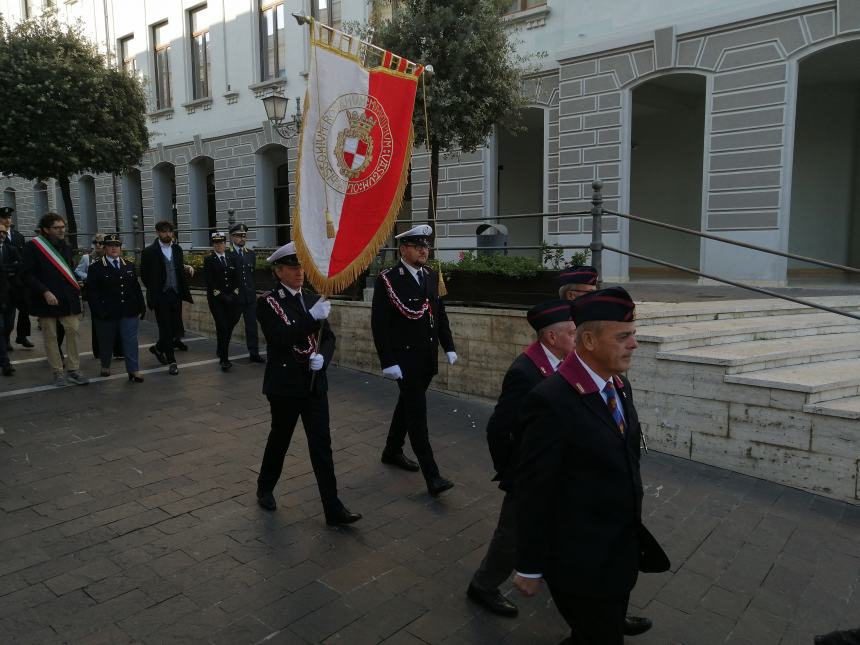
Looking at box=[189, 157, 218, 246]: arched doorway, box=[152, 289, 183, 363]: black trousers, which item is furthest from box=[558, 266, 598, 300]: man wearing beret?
box=[189, 157, 218, 246]: arched doorway

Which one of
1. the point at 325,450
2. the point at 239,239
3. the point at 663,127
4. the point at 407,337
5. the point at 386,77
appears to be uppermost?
the point at 663,127

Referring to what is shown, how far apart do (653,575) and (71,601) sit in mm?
3076

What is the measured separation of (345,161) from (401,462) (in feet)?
8.02

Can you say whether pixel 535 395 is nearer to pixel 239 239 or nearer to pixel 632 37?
pixel 239 239

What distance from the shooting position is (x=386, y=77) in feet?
14.0

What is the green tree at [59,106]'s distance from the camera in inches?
558

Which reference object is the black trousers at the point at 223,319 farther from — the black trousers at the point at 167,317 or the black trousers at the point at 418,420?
the black trousers at the point at 418,420

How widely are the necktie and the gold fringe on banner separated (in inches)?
84.5

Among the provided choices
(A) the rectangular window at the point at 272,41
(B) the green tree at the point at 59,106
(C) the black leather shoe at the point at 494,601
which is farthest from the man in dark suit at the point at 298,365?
(A) the rectangular window at the point at 272,41

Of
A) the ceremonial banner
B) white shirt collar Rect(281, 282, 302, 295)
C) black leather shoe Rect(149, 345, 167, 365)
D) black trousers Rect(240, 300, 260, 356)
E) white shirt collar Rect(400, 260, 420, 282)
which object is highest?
the ceremonial banner

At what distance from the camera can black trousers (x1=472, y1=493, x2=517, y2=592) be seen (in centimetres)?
320

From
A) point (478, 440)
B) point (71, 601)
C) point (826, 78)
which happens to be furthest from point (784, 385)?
point (826, 78)

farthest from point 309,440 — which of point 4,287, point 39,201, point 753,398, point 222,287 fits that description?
point 39,201

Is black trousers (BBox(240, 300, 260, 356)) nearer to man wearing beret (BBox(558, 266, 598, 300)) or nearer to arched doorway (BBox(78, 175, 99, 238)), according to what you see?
man wearing beret (BBox(558, 266, 598, 300))
